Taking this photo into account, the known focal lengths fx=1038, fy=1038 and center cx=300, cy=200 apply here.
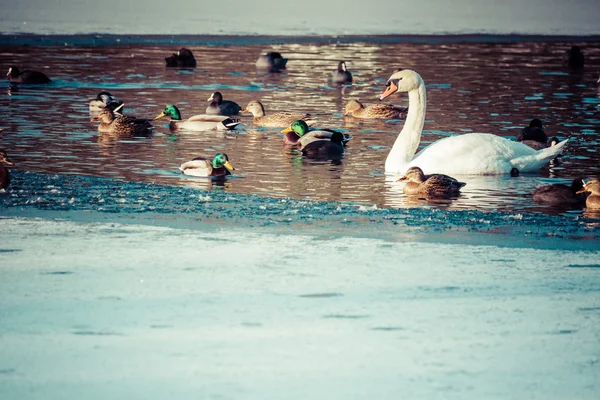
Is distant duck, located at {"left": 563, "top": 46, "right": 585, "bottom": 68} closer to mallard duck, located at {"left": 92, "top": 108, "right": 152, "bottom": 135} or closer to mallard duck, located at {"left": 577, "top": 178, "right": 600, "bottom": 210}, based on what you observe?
mallard duck, located at {"left": 92, "top": 108, "right": 152, "bottom": 135}

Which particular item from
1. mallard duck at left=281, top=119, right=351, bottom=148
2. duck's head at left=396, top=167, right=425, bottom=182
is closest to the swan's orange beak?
mallard duck at left=281, top=119, right=351, bottom=148

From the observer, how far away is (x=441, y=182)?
397 inches

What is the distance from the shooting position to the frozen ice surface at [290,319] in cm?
454

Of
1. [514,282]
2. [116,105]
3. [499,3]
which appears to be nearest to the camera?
[514,282]

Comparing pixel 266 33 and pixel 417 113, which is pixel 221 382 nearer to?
pixel 417 113

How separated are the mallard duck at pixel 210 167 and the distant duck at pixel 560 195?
326 cm

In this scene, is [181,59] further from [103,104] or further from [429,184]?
[429,184]

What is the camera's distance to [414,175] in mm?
10391

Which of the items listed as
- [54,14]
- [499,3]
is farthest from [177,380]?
[499,3]

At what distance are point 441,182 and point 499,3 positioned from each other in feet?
127

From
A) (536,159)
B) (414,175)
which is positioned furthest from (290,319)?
(536,159)

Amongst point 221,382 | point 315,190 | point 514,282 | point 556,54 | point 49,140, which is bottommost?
point 221,382

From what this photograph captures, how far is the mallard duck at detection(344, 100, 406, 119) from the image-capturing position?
1691cm

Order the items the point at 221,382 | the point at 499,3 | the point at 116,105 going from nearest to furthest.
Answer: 1. the point at 221,382
2. the point at 116,105
3. the point at 499,3
